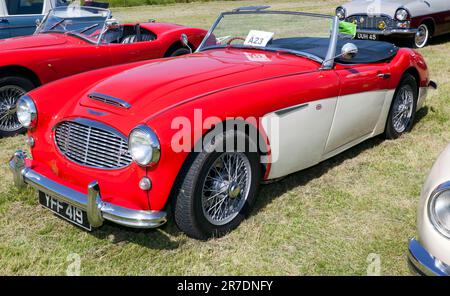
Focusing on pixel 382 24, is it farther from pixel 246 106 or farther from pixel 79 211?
pixel 79 211

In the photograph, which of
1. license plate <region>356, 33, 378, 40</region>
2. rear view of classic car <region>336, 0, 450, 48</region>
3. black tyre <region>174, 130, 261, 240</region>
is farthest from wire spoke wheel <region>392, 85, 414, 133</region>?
license plate <region>356, 33, 378, 40</region>

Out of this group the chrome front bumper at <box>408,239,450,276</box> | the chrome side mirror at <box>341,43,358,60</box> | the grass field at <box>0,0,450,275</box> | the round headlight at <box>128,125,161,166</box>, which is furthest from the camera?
the chrome side mirror at <box>341,43,358,60</box>

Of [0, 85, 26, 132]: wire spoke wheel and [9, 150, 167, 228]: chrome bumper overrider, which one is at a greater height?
[9, 150, 167, 228]: chrome bumper overrider

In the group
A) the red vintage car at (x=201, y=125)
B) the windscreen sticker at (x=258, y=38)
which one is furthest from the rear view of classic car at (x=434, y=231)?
the windscreen sticker at (x=258, y=38)

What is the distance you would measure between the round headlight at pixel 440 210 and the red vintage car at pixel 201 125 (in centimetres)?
116

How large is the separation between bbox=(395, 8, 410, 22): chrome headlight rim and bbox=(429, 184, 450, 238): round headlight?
7.84m

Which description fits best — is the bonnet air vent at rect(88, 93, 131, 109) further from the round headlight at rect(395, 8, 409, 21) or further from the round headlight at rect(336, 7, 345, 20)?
the round headlight at rect(336, 7, 345, 20)

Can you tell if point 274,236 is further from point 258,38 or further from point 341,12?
point 341,12

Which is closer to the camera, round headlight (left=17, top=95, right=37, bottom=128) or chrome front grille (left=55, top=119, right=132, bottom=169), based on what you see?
chrome front grille (left=55, top=119, right=132, bottom=169)

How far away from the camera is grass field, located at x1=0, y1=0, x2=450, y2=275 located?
2.67 m

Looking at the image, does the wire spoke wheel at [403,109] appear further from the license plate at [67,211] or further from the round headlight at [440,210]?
the license plate at [67,211]

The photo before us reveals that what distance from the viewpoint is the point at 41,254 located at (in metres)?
2.79

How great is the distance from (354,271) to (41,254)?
1.90 m
